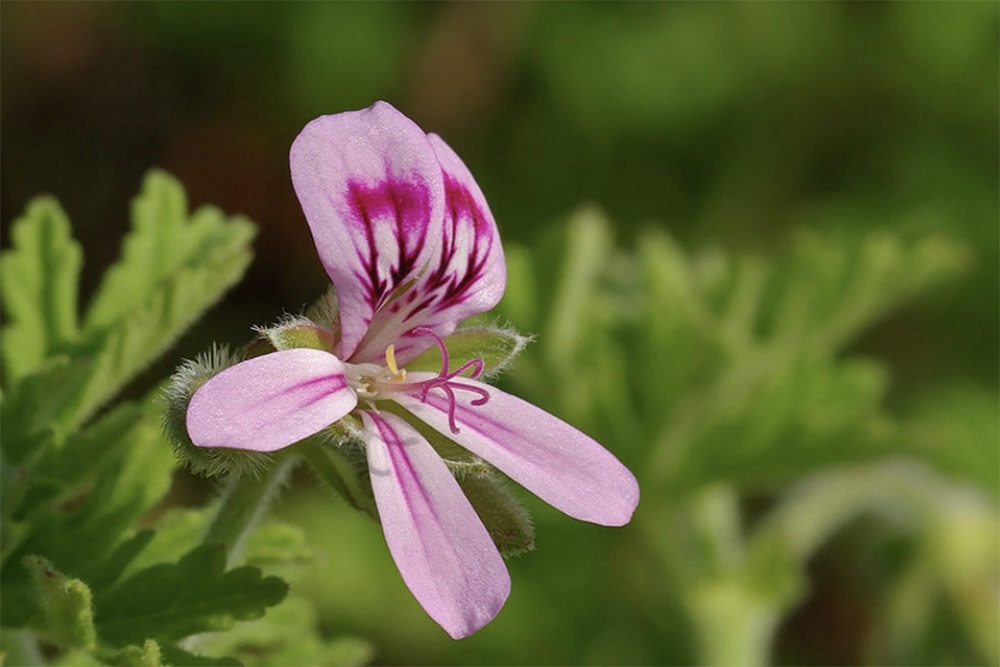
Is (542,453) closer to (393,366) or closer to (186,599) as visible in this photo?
(393,366)

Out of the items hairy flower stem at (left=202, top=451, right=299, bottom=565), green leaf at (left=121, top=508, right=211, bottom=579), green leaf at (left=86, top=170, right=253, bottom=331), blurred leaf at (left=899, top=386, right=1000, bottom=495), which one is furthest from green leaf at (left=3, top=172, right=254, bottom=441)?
blurred leaf at (left=899, top=386, right=1000, bottom=495)

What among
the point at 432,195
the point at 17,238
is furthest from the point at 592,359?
the point at 432,195

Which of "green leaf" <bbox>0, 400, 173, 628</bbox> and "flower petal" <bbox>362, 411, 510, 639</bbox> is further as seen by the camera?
"green leaf" <bbox>0, 400, 173, 628</bbox>

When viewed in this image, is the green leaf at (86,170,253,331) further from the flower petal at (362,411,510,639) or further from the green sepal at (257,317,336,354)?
the flower petal at (362,411,510,639)

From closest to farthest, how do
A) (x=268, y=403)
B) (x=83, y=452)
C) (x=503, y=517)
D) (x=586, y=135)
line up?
1. (x=268, y=403)
2. (x=503, y=517)
3. (x=83, y=452)
4. (x=586, y=135)

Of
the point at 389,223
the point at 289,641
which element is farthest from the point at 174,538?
the point at 389,223

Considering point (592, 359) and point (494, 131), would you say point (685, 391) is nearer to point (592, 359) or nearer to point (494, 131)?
point (592, 359)
